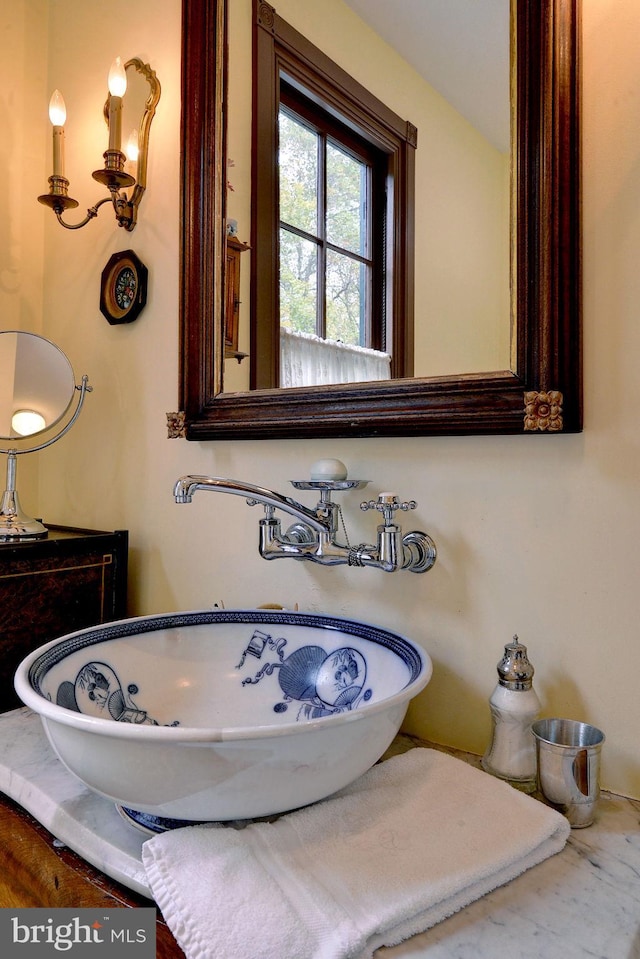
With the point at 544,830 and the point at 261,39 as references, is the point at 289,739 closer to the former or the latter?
the point at 544,830

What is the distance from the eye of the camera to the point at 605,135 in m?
0.77

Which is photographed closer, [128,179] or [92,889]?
[92,889]

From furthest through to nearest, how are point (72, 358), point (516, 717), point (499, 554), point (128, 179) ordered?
1. point (72, 358)
2. point (128, 179)
3. point (499, 554)
4. point (516, 717)

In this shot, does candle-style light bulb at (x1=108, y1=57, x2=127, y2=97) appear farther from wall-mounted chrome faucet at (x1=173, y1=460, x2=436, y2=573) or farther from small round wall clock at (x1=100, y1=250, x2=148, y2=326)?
wall-mounted chrome faucet at (x1=173, y1=460, x2=436, y2=573)

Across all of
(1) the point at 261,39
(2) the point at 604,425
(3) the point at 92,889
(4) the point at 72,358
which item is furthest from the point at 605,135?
(4) the point at 72,358

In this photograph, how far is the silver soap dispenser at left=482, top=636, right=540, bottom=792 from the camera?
29.4 inches

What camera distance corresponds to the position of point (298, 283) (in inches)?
41.5

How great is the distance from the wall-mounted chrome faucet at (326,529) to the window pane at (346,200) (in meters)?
0.36

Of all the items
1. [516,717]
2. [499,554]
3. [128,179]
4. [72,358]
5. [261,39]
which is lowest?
[516,717]

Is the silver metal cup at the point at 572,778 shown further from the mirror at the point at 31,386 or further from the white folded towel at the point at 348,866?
the mirror at the point at 31,386

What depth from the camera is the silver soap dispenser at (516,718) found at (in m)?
0.75

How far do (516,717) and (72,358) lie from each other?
1188 mm

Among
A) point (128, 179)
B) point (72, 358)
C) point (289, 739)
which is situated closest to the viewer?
point (289, 739)

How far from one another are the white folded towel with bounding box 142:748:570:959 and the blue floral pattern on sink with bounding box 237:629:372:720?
16 centimetres
